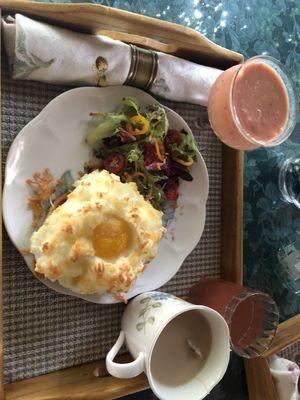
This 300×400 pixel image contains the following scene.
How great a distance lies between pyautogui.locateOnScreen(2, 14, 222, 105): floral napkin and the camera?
0.95 metres

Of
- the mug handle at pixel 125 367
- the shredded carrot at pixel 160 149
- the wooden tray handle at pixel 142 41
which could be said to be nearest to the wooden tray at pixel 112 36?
the wooden tray handle at pixel 142 41

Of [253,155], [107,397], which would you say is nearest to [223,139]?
[253,155]

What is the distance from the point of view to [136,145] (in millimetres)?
1082

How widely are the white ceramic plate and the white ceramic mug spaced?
0.08m

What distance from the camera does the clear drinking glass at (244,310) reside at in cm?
121

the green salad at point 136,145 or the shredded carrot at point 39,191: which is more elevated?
the green salad at point 136,145

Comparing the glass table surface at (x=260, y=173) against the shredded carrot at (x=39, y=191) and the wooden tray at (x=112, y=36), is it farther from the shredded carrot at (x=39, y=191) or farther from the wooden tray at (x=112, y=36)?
the shredded carrot at (x=39, y=191)

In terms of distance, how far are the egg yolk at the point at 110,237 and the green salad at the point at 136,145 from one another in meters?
0.15

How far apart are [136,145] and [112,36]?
29 cm

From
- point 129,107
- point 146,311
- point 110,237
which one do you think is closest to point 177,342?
point 146,311

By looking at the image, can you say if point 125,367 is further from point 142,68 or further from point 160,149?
point 142,68

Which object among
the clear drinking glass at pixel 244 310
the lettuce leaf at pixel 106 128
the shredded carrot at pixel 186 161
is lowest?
the clear drinking glass at pixel 244 310

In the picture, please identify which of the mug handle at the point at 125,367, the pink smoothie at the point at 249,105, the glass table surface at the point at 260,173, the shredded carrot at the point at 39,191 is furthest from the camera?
the glass table surface at the point at 260,173

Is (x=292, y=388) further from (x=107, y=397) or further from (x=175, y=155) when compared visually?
(x=175, y=155)
